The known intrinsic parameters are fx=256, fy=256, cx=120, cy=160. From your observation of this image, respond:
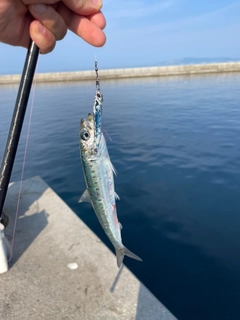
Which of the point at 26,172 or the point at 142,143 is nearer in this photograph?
the point at 26,172

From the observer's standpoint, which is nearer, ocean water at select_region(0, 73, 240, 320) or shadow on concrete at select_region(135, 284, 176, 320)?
shadow on concrete at select_region(135, 284, 176, 320)

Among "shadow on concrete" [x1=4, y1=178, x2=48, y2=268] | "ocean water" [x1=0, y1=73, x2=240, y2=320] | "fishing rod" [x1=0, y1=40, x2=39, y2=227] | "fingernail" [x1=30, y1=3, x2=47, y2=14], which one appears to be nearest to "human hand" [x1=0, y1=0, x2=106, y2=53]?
"fingernail" [x1=30, y1=3, x2=47, y2=14]

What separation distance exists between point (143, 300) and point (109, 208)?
168 cm

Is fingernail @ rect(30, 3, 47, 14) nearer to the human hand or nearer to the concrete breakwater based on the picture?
the human hand

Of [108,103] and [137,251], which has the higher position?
[108,103]

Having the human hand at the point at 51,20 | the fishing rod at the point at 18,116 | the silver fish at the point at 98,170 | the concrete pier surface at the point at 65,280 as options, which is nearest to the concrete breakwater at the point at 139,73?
the concrete pier surface at the point at 65,280

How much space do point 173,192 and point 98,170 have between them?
5.93 m

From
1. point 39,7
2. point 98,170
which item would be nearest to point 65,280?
point 98,170

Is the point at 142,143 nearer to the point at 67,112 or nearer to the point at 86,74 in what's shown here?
the point at 67,112

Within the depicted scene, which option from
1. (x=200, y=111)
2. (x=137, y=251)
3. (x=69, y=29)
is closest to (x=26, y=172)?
(x=137, y=251)

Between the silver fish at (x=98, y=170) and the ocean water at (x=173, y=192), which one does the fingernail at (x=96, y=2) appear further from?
the ocean water at (x=173, y=192)

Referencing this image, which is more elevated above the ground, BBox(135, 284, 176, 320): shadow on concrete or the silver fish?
the silver fish

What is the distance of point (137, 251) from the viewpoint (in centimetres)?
574

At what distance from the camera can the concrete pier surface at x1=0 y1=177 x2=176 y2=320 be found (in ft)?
11.0
